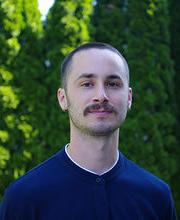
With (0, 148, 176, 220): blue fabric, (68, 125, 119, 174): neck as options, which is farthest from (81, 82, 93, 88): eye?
(0, 148, 176, 220): blue fabric

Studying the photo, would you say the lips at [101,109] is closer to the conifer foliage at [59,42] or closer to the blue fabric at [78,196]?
the blue fabric at [78,196]

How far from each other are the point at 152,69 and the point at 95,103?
222 inches

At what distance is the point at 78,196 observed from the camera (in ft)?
5.18

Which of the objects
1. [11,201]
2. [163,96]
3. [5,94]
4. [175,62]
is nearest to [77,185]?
[11,201]

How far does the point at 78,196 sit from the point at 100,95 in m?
0.35

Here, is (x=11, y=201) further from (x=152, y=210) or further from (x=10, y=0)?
(x=10, y=0)

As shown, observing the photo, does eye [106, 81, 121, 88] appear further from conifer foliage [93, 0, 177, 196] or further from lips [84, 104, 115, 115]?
conifer foliage [93, 0, 177, 196]

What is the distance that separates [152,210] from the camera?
1.65 metres

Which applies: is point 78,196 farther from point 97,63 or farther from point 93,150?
point 97,63

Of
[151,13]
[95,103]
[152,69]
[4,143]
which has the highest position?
[151,13]

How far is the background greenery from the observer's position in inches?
263

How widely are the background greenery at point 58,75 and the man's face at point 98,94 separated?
497cm

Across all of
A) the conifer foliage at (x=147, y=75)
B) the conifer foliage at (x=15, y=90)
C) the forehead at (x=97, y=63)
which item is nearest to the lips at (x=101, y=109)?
the forehead at (x=97, y=63)

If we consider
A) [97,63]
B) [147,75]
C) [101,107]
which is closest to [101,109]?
[101,107]
